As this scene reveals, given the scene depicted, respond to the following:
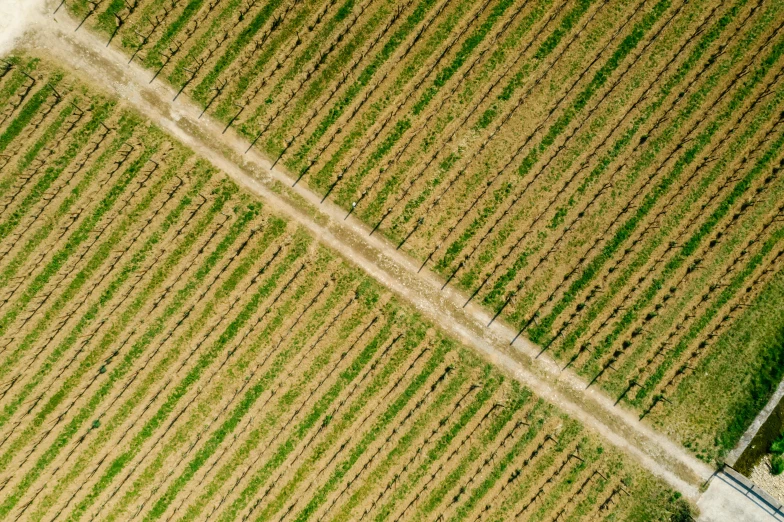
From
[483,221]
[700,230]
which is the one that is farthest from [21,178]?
[700,230]

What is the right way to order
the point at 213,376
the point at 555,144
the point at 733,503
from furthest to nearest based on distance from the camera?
1. the point at 733,503
2. the point at 213,376
3. the point at 555,144

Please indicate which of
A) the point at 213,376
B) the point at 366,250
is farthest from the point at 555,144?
the point at 213,376

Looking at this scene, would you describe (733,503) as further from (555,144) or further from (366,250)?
(366,250)

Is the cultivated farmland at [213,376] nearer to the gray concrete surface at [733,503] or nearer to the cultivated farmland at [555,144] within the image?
the gray concrete surface at [733,503]

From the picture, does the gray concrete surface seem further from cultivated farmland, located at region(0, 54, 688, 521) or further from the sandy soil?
cultivated farmland, located at region(0, 54, 688, 521)

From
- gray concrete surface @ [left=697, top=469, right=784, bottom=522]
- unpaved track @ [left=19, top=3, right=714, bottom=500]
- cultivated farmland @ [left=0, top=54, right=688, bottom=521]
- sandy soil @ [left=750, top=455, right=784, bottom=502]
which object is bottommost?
cultivated farmland @ [left=0, top=54, right=688, bottom=521]

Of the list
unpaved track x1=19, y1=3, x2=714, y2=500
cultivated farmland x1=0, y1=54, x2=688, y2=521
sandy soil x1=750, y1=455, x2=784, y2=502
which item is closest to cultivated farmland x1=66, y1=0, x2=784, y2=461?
unpaved track x1=19, y1=3, x2=714, y2=500

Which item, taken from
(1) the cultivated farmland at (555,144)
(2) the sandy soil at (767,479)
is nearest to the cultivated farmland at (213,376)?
(1) the cultivated farmland at (555,144)
